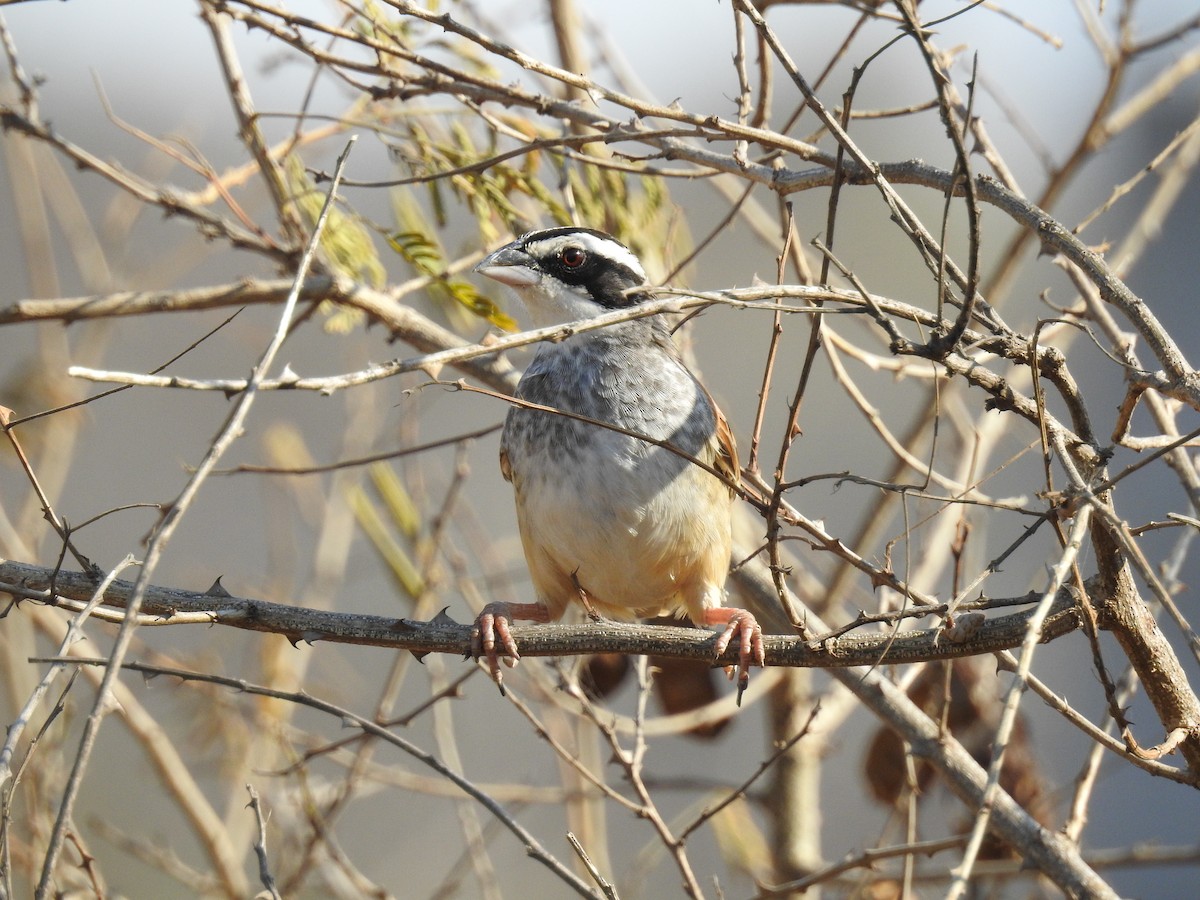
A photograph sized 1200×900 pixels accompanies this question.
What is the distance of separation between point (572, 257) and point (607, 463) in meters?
0.91

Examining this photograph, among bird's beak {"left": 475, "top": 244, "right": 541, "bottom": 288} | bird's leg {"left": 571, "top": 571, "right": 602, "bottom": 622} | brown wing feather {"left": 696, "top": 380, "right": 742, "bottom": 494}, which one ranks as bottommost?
bird's leg {"left": 571, "top": 571, "right": 602, "bottom": 622}

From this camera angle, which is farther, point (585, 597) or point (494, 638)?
point (585, 597)

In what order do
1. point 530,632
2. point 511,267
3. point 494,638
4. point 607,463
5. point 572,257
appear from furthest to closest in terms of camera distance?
point 572,257 < point 511,267 < point 607,463 < point 494,638 < point 530,632

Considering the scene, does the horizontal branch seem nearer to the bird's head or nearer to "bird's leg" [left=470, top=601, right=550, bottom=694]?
"bird's leg" [left=470, top=601, right=550, bottom=694]

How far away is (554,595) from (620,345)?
0.97 meters

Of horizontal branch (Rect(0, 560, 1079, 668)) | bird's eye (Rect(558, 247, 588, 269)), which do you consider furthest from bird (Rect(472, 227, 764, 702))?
horizontal branch (Rect(0, 560, 1079, 668))

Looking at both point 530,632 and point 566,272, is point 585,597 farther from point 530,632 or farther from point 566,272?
point 530,632

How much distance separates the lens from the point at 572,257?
4.54 metres

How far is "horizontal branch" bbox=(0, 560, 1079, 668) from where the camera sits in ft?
9.25

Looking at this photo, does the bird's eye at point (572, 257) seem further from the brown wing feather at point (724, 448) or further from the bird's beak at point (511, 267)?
the brown wing feather at point (724, 448)

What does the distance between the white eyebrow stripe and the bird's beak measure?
0.05 m

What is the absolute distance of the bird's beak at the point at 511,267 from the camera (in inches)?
173

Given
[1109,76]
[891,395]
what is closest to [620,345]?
[1109,76]

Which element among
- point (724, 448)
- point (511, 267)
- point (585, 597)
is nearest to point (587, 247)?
point (511, 267)
